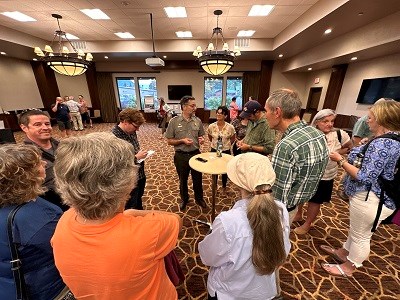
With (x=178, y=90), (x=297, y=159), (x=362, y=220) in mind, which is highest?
(x=178, y=90)

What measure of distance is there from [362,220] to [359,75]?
23.6ft

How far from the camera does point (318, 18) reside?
14.3 feet

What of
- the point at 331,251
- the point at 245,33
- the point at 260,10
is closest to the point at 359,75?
the point at 245,33

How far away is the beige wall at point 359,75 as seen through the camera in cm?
531

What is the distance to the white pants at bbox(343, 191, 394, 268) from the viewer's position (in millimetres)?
1508

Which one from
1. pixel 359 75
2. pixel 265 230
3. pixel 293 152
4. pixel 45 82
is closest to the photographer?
pixel 265 230

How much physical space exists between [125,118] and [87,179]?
1.59 meters

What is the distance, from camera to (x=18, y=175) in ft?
3.02

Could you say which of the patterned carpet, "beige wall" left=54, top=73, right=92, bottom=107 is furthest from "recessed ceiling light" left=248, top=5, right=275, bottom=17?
"beige wall" left=54, top=73, right=92, bottom=107

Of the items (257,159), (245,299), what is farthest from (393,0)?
(245,299)

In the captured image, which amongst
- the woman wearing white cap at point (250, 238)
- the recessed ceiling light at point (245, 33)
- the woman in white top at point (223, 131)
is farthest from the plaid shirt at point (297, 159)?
the recessed ceiling light at point (245, 33)

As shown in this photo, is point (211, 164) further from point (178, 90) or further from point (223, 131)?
point (178, 90)

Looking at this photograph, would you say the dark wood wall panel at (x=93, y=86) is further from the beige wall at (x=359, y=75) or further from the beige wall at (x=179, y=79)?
the beige wall at (x=359, y=75)

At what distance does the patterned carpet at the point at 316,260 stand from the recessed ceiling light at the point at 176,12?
15.6 feet
